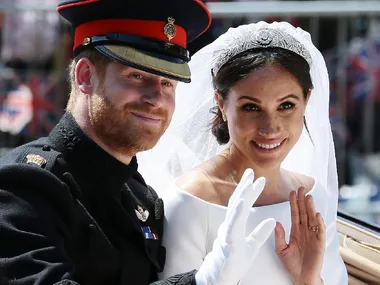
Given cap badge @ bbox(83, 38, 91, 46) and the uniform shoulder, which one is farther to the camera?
cap badge @ bbox(83, 38, 91, 46)

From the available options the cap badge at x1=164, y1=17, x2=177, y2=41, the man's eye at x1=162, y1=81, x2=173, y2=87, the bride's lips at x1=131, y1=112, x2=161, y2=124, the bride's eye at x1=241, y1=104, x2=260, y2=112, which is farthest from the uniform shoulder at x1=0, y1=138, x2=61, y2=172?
the bride's eye at x1=241, y1=104, x2=260, y2=112

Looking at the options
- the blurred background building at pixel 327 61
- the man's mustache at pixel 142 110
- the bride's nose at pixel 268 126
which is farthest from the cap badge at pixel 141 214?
the blurred background building at pixel 327 61

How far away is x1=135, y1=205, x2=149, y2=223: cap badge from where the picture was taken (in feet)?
8.51

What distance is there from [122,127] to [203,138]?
800mm

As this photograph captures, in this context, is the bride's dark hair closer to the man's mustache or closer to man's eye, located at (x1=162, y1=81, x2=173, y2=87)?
man's eye, located at (x1=162, y1=81, x2=173, y2=87)

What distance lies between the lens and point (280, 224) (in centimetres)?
271

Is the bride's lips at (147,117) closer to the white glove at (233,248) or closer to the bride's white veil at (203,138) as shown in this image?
the white glove at (233,248)

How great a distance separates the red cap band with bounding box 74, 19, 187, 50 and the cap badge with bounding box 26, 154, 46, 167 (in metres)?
0.38

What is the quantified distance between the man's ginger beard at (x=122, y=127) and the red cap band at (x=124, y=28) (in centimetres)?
20

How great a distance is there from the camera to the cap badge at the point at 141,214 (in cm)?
259

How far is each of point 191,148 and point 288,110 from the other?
A: 0.53m

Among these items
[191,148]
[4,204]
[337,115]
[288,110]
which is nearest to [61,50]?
[337,115]

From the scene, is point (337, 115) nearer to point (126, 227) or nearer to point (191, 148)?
point (191, 148)

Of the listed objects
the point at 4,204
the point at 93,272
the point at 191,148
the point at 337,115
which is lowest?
the point at 93,272
